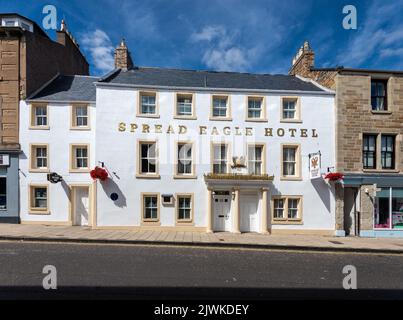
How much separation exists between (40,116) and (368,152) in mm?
19276

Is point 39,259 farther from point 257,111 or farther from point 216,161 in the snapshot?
point 257,111

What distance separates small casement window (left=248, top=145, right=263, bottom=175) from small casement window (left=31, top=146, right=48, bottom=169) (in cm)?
1195

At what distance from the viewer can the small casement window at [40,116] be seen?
1482 centimetres

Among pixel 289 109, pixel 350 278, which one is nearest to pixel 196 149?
pixel 289 109

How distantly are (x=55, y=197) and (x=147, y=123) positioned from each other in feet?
22.8

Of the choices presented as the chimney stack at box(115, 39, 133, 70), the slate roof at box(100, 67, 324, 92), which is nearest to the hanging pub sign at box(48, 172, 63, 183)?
the slate roof at box(100, 67, 324, 92)

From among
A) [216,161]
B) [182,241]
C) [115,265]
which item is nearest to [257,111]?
[216,161]

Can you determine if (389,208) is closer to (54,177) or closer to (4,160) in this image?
(54,177)

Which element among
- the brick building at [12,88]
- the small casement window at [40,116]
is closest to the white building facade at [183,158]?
the small casement window at [40,116]

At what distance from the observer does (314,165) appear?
1341 centimetres

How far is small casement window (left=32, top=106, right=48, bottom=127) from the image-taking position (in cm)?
1482

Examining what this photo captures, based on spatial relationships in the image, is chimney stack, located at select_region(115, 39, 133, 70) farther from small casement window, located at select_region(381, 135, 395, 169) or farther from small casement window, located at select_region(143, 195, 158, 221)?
small casement window, located at select_region(381, 135, 395, 169)

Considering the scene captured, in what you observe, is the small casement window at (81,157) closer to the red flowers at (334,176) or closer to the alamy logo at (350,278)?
the alamy logo at (350,278)

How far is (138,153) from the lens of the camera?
45.0 feet
